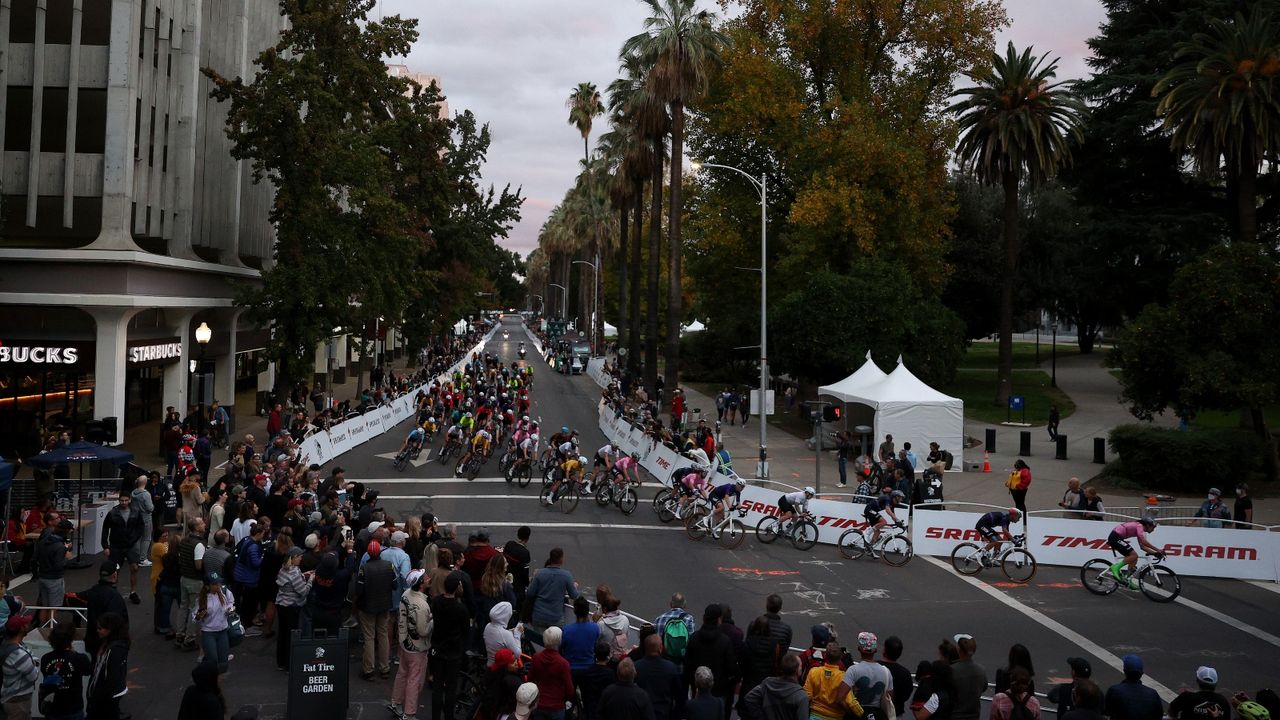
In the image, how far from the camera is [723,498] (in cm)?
2023

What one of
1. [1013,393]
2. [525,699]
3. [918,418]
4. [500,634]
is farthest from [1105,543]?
[1013,393]

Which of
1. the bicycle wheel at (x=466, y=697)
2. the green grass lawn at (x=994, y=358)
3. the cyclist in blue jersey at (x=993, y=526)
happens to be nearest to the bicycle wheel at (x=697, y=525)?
the cyclist in blue jersey at (x=993, y=526)

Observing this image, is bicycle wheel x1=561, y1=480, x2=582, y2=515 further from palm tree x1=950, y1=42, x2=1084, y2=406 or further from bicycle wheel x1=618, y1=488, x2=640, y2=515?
palm tree x1=950, y1=42, x2=1084, y2=406

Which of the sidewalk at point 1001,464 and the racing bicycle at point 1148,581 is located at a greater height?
the sidewalk at point 1001,464

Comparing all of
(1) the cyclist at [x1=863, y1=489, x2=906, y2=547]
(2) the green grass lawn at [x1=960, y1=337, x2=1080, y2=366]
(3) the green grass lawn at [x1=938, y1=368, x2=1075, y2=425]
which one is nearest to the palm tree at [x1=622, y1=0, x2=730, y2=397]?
(3) the green grass lawn at [x1=938, y1=368, x2=1075, y2=425]

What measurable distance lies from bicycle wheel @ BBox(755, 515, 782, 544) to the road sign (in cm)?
1198

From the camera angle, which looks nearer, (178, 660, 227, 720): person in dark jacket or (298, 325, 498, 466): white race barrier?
(178, 660, 227, 720): person in dark jacket

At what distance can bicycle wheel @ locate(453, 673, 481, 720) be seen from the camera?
413 inches

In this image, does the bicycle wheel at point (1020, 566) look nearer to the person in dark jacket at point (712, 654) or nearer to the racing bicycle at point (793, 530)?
the racing bicycle at point (793, 530)

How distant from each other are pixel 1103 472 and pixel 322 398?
27.4 metres

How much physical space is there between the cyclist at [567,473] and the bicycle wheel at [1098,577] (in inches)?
432

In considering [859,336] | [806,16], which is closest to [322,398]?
[859,336]

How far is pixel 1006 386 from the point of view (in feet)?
155

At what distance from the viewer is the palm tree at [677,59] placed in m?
41.4
